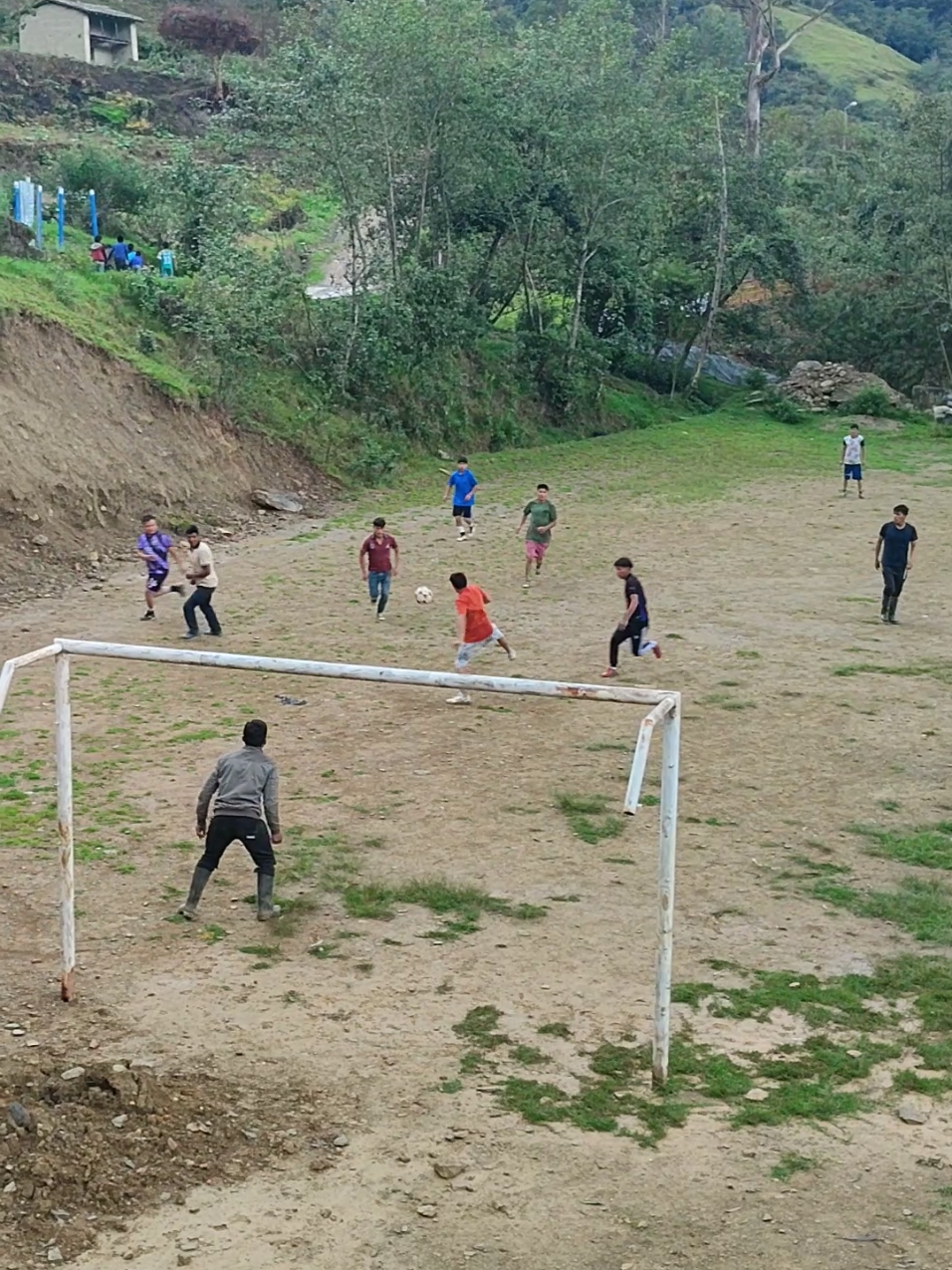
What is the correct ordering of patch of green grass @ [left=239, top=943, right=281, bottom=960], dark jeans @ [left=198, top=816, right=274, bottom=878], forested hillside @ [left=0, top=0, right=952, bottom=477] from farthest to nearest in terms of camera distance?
forested hillside @ [left=0, top=0, right=952, bottom=477]
dark jeans @ [left=198, top=816, right=274, bottom=878]
patch of green grass @ [left=239, top=943, right=281, bottom=960]

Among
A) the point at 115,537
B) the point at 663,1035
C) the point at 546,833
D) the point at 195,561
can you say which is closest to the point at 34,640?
the point at 195,561

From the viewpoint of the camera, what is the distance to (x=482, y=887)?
1022 centimetres

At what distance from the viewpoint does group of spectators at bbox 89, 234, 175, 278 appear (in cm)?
2911

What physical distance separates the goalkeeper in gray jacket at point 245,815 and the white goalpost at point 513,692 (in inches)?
45.8

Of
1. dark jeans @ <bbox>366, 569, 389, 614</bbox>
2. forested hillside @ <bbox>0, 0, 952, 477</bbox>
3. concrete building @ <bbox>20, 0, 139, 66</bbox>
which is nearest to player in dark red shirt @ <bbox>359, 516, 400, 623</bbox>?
dark jeans @ <bbox>366, 569, 389, 614</bbox>

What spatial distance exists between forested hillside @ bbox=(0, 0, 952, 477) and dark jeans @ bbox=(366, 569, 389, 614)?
31.8 ft

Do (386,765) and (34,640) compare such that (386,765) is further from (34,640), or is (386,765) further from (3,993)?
(34,640)

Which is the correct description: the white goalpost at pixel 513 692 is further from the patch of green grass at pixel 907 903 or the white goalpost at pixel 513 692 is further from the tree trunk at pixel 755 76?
the tree trunk at pixel 755 76

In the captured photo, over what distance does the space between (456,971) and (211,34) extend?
56960mm

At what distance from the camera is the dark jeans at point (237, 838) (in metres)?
9.36

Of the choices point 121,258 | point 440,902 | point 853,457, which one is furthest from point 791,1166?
point 121,258

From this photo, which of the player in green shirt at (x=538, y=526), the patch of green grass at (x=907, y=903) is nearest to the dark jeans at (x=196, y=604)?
the player in green shirt at (x=538, y=526)

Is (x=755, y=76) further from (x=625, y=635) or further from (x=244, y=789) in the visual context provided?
(x=244, y=789)

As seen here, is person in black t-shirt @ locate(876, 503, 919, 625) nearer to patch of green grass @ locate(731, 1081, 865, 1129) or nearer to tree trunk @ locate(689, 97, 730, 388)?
patch of green grass @ locate(731, 1081, 865, 1129)
